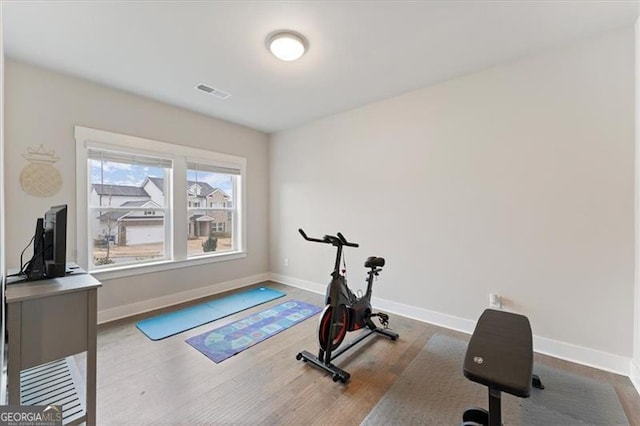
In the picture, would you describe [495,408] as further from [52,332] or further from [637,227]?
[52,332]

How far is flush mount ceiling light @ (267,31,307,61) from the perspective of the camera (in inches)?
87.2

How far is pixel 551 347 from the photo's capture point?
2.46 metres

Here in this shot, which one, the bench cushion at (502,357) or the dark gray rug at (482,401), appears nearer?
the bench cushion at (502,357)

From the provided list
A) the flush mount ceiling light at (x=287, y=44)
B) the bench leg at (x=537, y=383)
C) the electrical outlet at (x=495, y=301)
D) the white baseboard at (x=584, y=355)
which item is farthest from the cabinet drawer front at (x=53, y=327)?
the white baseboard at (x=584, y=355)

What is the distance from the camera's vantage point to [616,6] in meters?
1.96

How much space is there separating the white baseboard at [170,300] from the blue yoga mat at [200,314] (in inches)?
12.0

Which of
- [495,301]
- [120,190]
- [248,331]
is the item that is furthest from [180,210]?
[495,301]

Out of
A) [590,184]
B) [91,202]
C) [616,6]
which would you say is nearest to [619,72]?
[616,6]

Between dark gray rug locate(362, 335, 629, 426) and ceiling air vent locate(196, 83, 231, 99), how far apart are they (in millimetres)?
3494

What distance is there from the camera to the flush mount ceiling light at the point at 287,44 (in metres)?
→ 2.21

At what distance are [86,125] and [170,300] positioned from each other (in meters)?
Result: 2.33

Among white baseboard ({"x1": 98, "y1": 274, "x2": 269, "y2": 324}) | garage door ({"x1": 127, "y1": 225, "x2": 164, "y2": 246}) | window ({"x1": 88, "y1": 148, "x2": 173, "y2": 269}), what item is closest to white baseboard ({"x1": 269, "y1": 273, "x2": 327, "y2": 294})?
white baseboard ({"x1": 98, "y1": 274, "x2": 269, "y2": 324})

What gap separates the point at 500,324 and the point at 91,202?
411 centimetres

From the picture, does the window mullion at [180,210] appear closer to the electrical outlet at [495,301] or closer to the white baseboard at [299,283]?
the white baseboard at [299,283]
